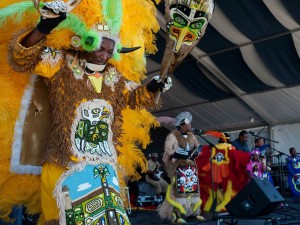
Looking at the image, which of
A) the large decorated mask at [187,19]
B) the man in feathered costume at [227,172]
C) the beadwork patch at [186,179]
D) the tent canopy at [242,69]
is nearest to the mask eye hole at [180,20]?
the large decorated mask at [187,19]

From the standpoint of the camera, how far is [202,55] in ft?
34.8

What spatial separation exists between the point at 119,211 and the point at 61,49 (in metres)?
0.96

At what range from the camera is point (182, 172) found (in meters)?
5.65

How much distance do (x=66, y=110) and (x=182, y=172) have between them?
347cm

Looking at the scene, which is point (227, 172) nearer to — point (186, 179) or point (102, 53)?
point (186, 179)

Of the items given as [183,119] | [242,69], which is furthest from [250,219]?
[242,69]

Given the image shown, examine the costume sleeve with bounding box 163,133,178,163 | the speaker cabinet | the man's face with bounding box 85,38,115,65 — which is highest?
the man's face with bounding box 85,38,115,65

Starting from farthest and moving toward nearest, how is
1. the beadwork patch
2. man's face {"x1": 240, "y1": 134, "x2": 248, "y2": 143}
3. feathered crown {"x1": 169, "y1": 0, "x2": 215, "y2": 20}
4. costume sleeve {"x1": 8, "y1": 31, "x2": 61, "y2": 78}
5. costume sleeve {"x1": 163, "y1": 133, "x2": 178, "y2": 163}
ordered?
1. man's face {"x1": 240, "y1": 134, "x2": 248, "y2": 143}
2. the beadwork patch
3. costume sleeve {"x1": 163, "y1": 133, "x2": 178, "y2": 163}
4. feathered crown {"x1": 169, "y1": 0, "x2": 215, "y2": 20}
5. costume sleeve {"x1": 8, "y1": 31, "x2": 61, "y2": 78}

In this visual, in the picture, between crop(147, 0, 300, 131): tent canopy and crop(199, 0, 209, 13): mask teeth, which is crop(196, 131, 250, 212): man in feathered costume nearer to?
crop(147, 0, 300, 131): tent canopy

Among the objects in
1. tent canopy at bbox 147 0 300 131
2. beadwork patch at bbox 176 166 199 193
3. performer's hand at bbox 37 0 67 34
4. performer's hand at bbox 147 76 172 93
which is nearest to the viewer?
performer's hand at bbox 37 0 67 34

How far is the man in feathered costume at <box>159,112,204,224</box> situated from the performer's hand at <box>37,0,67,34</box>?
363 centimetres

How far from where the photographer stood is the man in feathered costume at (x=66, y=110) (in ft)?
7.43

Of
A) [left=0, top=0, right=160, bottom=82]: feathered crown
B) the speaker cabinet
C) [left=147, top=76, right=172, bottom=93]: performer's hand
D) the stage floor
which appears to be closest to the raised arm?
[left=0, top=0, right=160, bottom=82]: feathered crown

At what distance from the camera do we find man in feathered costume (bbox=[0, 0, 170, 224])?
2264mm
